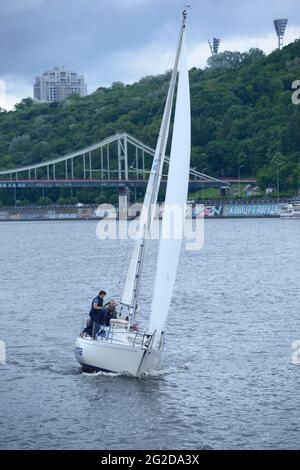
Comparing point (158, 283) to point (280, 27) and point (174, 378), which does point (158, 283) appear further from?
point (280, 27)

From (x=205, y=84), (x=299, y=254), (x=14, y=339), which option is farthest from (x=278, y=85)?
(x=14, y=339)

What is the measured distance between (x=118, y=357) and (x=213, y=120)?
12252 centimetres

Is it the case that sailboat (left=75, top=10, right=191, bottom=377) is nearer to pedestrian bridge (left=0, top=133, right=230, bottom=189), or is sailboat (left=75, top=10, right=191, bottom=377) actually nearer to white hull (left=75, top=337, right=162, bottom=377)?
white hull (left=75, top=337, right=162, bottom=377)

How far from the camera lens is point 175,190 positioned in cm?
2078

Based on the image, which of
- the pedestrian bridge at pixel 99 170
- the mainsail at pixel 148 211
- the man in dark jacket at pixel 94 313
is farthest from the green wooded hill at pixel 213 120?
the man in dark jacket at pixel 94 313

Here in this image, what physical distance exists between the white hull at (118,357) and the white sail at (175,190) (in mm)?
474

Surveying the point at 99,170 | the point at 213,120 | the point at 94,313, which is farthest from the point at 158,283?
the point at 213,120

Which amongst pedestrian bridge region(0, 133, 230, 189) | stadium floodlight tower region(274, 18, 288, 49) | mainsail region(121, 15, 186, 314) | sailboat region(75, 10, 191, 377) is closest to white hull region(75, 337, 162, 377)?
sailboat region(75, 10, 191, 377)

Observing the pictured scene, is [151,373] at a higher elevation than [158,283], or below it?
below

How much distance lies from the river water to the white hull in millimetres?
197

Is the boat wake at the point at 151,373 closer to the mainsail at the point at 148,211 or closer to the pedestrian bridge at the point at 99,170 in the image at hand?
the mainsail at the point at 148,211

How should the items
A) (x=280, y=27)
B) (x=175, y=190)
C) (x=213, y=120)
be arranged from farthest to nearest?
(x=280, y=27), (x=213, y=120), (x=175, y=190)

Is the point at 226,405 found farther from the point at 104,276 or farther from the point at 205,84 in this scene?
the point at 205,84

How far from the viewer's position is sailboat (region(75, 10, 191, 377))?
819 inches
